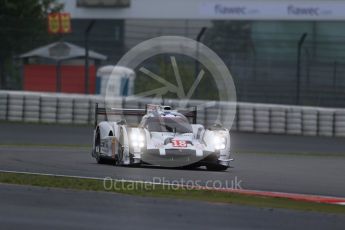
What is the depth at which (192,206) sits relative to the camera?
36.2 ft

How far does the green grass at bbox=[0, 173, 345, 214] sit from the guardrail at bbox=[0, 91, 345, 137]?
13.0 metres

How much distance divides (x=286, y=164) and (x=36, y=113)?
10829mm

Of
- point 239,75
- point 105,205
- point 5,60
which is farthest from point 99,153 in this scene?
point 5,60

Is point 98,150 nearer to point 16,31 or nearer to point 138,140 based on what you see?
point 138,140

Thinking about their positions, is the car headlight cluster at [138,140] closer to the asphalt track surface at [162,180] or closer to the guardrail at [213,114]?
the asphalt track surface at [162,180]

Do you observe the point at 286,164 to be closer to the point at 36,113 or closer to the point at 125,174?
the point at 125,174

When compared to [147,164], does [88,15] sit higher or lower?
higher

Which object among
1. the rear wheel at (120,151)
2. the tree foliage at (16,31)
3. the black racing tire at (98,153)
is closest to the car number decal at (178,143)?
the rear wheel at (120,151)

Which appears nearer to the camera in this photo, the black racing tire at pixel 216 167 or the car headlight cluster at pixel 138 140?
the car headlight cluster at pixel 138 140

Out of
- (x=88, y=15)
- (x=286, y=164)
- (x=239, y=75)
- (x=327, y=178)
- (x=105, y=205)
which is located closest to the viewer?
(x=105, y=205)

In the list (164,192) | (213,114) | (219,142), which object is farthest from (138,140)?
(213,114)

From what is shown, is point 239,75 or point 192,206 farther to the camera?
point 239,75

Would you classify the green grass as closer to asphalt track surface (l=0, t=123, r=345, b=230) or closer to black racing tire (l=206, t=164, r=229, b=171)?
asphalt track surface (l=0, t=123, r=345, b=230)

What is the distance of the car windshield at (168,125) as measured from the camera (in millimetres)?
16109
